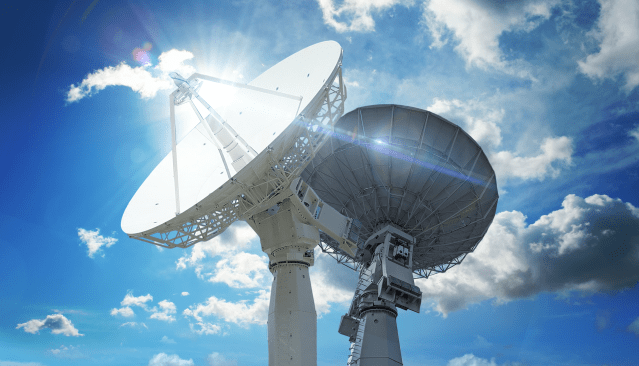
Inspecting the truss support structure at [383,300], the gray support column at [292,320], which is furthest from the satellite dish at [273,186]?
the truss support structure at [383,300]

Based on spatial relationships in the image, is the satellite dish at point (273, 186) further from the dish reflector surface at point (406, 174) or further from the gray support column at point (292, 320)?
the dish reflector surface at point (406, 174)

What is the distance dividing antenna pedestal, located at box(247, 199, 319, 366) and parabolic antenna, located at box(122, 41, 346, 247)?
1.38m

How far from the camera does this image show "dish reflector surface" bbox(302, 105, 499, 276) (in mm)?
25938

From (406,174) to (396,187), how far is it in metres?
1.07

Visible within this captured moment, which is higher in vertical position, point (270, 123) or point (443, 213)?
point (443, 213)

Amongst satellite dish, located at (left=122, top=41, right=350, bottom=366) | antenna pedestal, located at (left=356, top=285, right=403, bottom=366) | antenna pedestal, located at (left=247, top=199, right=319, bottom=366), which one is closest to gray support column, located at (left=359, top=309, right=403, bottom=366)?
antenna pedestal, located at (left=356, top=285, right=403, bottom=366)

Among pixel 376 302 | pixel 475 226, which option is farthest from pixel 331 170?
pixel 475 226

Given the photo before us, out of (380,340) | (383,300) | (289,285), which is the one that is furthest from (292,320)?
(383,300)

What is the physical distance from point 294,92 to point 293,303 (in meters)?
9.09

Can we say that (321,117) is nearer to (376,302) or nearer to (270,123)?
(270,123)

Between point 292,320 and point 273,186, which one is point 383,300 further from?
point 273,186

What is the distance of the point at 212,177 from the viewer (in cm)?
1964

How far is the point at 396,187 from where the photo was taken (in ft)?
87.6

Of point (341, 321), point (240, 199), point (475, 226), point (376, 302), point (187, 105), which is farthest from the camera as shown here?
point (475, 226)
